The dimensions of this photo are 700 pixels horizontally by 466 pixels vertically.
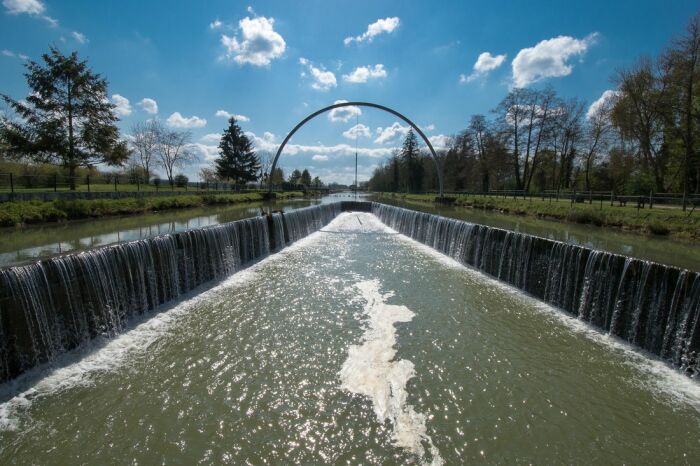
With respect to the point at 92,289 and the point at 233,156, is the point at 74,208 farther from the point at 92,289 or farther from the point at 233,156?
the point at 233,156

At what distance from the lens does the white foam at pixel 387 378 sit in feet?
13.5

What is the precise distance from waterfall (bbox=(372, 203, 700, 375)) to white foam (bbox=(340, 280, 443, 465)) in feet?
11.9

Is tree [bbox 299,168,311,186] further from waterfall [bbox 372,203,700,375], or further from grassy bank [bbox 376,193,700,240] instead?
waterfall [bbox 372,203,700,375]

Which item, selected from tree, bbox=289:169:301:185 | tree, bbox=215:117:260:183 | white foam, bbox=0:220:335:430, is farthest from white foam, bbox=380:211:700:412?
tree, bbox=289:169:301:185

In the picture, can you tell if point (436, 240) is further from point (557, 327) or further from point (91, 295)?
point (91, 295)

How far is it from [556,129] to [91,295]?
1651 inches

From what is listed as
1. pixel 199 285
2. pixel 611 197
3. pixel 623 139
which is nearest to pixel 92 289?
pixel 199 285

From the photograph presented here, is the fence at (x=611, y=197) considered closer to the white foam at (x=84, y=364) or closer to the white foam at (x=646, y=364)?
the white foam at (x=646, y=364)

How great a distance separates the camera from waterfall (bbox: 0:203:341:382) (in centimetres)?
514

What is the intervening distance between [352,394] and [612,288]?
223 inches

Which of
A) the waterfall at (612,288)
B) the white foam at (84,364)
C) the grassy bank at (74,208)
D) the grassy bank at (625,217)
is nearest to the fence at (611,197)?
the grassy bank at (625,217)

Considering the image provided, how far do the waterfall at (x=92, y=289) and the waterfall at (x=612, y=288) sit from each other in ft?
27.5

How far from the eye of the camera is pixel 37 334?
535 cm

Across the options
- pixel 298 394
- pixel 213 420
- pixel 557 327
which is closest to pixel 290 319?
pixel 298 394
